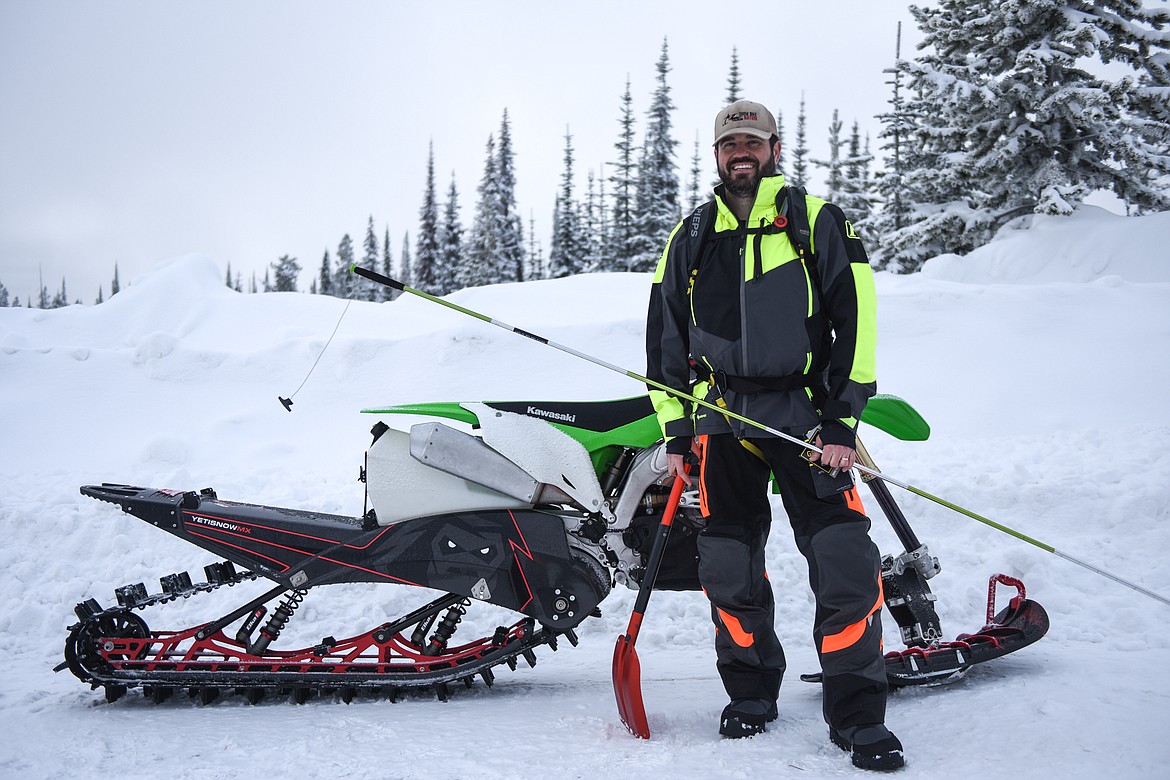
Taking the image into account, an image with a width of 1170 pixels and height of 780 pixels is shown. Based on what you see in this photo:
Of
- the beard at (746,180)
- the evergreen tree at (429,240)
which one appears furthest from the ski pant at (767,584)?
the evergreen tree at (429,240)

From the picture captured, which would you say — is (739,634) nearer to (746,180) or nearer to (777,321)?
(777,321)

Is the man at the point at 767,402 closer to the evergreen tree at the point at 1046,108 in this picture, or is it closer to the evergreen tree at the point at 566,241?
the evergreen tree at the point at 1046,108

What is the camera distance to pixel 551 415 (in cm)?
334

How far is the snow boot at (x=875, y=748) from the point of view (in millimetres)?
2389

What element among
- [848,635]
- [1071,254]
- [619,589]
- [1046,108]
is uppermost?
[1046,108]

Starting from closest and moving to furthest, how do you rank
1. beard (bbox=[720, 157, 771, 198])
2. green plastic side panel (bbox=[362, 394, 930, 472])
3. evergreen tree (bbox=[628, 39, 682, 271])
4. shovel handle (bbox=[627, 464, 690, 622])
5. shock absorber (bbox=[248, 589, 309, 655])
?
beard (bbox=[720, 157, 771, 198]) → shovel handle (bbox=[627, 464, 690, 622]) → green plastic side panel (bbox=[362, 394, 930, 472]) → shock absorber (bbox=[248, 589, 309, 655]) → evergreen tree (bbox=[628, 39, 682, 271])

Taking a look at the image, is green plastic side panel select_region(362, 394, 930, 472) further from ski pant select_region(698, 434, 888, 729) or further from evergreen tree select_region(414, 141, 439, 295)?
evergreen tree select_region(414, 141, 439, 295)

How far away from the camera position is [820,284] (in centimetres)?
272

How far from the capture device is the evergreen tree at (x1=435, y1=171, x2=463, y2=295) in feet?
134

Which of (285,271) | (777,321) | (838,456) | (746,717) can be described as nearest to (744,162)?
(777,321)

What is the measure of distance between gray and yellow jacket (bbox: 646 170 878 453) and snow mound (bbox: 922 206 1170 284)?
10974 mm

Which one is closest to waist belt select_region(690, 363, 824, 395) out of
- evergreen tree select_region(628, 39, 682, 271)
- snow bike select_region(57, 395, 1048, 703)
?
snow bike select_region(57, 395, 1048, 703)

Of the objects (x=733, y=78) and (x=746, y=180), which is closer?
(x=746, y=180)

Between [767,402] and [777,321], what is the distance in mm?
283
